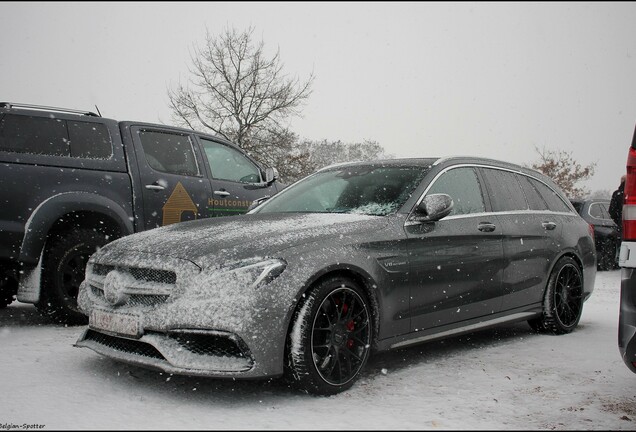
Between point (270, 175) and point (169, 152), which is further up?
point (169, 152)

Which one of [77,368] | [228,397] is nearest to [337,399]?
[228,397]

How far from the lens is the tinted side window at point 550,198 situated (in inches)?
255

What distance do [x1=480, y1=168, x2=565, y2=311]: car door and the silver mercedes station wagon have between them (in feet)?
0.06

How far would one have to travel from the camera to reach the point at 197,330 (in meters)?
3.68

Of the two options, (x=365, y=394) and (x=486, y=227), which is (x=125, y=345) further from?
(x=486, y=227)

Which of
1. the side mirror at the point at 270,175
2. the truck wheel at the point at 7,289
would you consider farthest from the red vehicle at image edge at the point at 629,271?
the truck wheel at the point at 7,289

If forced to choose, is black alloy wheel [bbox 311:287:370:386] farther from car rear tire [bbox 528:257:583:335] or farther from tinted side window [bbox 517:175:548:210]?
tinted side window [bbox 517:175:548:210]

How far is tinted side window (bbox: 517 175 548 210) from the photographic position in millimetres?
6234

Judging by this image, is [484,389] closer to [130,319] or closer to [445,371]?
[445,371]

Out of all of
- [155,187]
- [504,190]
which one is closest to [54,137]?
[155,187]

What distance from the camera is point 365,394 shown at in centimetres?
403

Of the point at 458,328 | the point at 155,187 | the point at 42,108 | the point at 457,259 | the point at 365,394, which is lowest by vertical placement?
the point at 365,394

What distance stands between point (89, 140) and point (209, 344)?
357 cm

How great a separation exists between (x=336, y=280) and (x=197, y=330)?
92 cm
